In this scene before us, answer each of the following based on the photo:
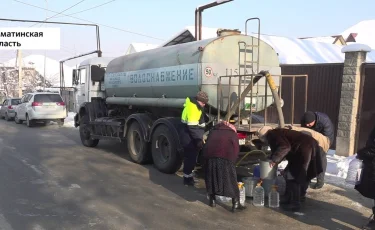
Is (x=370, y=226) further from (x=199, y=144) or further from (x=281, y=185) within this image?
(x=199, y=144)

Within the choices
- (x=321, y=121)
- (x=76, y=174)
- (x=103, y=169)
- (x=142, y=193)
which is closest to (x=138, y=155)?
(x=103, y=169)

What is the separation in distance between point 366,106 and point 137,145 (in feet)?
18.8

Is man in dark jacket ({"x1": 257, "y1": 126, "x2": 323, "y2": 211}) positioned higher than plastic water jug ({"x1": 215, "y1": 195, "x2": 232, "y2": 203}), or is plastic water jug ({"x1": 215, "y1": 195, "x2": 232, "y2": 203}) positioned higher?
man in dark jacket ({"x1": 257, "y1": 126, "x2": 323, "y2": 211})

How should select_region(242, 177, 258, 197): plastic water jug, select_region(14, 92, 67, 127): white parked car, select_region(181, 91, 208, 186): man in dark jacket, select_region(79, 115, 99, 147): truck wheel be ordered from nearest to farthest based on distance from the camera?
1. select_region(242, 177, 258, 197): plastic water jug
2. select_region(181, 91, 208, 186): man in dark jacket
3. select_region(79, 115, 99, 147): truck wheel
4. select_region(14, 92, 67, 127): white parked car

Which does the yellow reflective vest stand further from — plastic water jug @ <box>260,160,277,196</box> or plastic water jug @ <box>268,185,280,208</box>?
plastic water jug @ <box>268,185,280,208</box>

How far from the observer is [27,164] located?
26.8 ft

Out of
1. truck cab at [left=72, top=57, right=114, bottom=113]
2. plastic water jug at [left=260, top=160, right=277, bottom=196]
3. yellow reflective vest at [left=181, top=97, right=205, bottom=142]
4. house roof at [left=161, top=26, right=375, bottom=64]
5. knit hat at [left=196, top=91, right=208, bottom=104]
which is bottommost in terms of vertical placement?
plastic water jug at [left=260, top=160, right=277, bottom=196]

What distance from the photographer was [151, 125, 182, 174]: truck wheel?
7.16 m

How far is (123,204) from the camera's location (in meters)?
5.41

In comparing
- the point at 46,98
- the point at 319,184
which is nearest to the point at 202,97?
the point at 319,184

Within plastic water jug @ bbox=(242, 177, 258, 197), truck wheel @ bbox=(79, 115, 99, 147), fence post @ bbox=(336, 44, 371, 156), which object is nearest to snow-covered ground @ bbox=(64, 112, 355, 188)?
fence post @ bbox=(336, 44, 371, 156)

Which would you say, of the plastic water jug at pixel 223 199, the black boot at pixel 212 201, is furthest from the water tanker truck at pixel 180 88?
the black boot at pixel 212 201

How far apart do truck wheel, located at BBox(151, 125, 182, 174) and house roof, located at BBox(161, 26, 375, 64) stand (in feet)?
26.4

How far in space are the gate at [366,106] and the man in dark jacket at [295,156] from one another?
4.24 meters
